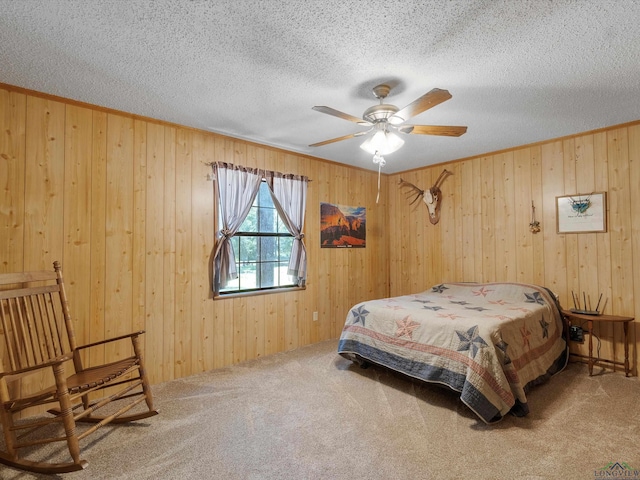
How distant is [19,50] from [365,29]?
2.08 m

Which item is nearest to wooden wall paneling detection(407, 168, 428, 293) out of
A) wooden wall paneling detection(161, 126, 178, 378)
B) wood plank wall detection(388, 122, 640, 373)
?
wood plank wall detection(388, 122, 640, 373)

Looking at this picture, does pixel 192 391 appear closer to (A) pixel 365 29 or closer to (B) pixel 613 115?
(A) pixel 365 29

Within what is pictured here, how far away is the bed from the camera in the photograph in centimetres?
227

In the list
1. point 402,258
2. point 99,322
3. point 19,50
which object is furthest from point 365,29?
point 402,258

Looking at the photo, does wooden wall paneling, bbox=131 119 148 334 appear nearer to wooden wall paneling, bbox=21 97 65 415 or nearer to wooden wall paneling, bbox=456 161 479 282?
wooden wall paneling, bbox=21 97 65 415

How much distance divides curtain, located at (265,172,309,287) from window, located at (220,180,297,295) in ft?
0.31

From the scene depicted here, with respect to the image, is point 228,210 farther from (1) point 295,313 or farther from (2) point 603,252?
(2) point 603,252

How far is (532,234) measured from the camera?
376 centimetres

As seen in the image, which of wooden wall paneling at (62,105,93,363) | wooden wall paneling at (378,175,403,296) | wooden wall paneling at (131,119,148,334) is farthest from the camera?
wooden wall paneling at (378,175,403,296)

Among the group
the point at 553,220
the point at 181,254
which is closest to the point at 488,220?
the point at 553,220

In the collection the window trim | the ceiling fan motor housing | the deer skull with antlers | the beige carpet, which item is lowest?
the beige carpet

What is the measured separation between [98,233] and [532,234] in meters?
4.46

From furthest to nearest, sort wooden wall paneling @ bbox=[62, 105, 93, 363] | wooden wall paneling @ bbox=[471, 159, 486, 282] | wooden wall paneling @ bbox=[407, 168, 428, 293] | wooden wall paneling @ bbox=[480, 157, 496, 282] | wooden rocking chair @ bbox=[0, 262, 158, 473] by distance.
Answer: wooden wall paneling @ bbox=[407, 168, 428, 293], wooden wall paneling @ bbox=[471, 159, 486, 282], wooden wall paneling @ bbox=[480, 157, 496, 282], wooden wall paneling @ bbox=[62, 105, 93, 363], wooden rocking chair @ bbox=[0, 262, 158, 473]

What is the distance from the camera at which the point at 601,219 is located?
329cm
